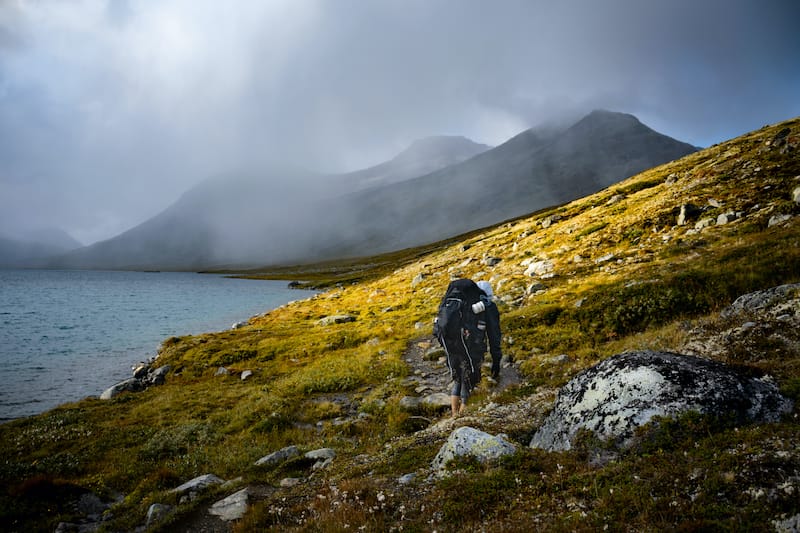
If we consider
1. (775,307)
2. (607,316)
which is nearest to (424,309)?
(607,316)

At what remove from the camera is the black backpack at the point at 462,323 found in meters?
14.2

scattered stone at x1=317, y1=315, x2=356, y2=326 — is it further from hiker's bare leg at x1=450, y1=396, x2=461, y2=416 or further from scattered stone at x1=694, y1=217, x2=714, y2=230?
scattered stone at x1=694, y1=217, x2=714, y2=230

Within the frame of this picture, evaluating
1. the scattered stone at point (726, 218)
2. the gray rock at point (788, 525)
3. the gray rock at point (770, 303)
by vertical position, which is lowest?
the gray rock at point (788, 525)

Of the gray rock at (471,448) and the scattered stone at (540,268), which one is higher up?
the scattered stone at (540,268)

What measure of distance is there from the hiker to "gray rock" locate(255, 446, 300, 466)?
591 centimetres

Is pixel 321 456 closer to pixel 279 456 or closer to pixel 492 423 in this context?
pixel 279 456

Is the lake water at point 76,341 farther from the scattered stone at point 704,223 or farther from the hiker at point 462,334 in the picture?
the scattered stone at point 704,223

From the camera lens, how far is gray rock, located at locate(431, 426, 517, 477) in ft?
26.8

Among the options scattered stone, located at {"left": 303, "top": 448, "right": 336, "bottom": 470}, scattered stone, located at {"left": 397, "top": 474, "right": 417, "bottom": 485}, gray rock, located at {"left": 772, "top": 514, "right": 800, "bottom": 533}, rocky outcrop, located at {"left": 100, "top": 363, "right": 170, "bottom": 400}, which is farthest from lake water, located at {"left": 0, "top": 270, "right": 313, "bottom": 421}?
gray rock, located at {"left": 772, "top": 514, "right": 800, "bottom": 533}

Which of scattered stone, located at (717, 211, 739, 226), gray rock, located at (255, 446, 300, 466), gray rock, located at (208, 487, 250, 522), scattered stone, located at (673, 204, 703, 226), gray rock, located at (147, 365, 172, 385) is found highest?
scattered stone, located at (673, 204, 703, 226)

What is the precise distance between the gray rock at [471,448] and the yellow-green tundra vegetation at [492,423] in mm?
306

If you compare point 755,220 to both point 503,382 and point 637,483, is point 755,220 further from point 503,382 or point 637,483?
point 637,483

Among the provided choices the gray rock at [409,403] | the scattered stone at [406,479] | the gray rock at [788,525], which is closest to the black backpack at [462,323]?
the gray rock at [409,403]

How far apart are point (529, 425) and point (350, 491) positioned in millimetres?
5203
